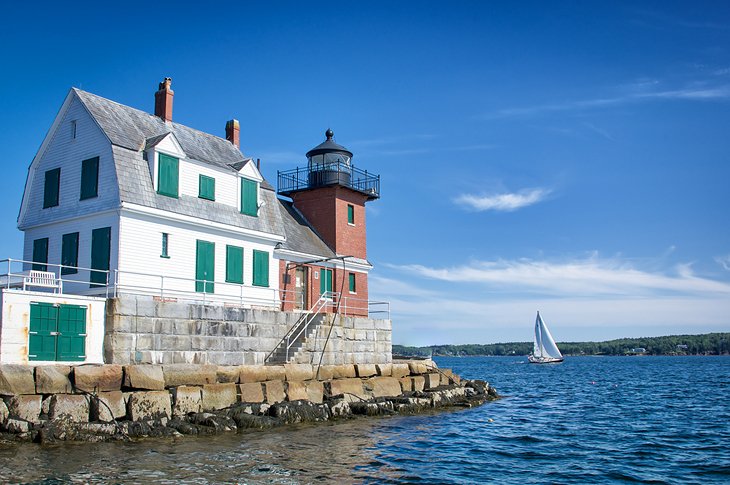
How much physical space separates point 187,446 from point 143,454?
1.48 meters

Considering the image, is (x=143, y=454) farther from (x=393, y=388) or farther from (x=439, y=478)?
(x=393, y=388)

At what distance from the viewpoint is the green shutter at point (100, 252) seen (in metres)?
22.5

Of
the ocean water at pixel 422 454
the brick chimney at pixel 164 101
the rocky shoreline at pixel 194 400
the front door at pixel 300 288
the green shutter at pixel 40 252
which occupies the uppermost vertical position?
the brick chimney at pixel 164 101

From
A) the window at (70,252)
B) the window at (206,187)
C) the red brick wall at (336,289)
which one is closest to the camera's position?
the window at (70,252)

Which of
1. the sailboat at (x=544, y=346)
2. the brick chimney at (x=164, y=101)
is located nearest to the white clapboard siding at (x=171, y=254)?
the brick chimney at (x=164, y=101)

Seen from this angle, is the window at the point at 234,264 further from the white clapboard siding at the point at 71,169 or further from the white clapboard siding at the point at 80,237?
the white clapboard siding at the point at 71,169

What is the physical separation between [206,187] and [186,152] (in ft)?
5.06

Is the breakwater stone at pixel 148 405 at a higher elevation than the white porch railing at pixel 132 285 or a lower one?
lower

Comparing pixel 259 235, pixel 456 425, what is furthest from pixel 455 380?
pixel 259 235

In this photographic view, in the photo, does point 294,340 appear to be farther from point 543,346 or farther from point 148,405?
point 543,346

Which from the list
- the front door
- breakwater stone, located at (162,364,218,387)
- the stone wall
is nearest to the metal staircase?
the stone wall

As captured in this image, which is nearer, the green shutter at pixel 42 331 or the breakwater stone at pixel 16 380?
the breakwater stone at pixel 16 380

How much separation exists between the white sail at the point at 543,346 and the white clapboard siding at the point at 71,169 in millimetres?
73868

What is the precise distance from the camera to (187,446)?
17.6m
